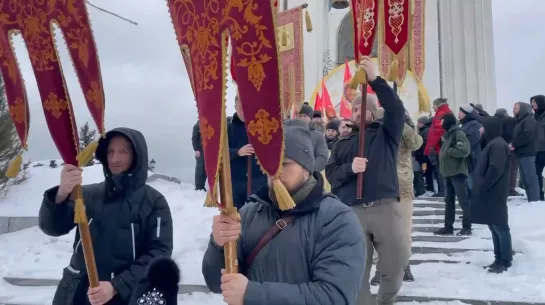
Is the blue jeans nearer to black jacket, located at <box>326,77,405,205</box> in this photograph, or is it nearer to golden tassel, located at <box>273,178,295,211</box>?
black jacket, located at <box>326,77,405,205</box>

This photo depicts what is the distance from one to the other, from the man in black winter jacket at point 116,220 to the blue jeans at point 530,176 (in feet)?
24.8

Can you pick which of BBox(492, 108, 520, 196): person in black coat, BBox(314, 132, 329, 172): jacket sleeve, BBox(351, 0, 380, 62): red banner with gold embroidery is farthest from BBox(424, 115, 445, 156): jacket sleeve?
BBox(351, 0, 380, 62): red banner with gold embroidery

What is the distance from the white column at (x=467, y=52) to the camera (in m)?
16.9

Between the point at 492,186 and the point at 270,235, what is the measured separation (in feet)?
14.2

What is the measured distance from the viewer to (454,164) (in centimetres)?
666

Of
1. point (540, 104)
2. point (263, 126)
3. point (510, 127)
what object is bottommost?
point (263, 126)

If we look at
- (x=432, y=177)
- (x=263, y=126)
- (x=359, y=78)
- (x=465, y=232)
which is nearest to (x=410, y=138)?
(x=359, y=78)

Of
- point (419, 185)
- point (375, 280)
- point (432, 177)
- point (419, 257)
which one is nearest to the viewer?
point (375, 280)

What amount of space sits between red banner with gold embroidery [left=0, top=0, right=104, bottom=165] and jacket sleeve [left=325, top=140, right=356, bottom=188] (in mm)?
1771

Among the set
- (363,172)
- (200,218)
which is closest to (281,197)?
(363,172)

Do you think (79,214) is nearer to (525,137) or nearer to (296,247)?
(296,247)

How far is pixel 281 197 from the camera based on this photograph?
1751 mm

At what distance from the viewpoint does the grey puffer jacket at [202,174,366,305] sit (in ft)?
5.67

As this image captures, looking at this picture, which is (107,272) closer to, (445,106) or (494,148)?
(494,148)
